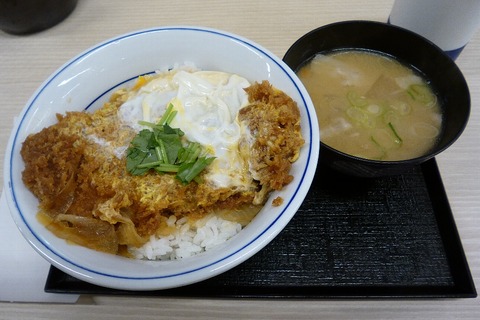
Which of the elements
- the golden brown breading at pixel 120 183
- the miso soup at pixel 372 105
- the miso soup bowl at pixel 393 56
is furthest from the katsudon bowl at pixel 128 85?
the miso soup at pixel 372 105

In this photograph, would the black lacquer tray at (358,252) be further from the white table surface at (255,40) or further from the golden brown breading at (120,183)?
the golden brown breading at (120,183)

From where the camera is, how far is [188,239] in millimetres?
1611

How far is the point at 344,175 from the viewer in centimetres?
174

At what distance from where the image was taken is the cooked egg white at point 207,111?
153cm

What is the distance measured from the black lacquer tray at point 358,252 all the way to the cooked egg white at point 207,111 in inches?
15.2

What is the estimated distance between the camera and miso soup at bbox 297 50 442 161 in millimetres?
1699

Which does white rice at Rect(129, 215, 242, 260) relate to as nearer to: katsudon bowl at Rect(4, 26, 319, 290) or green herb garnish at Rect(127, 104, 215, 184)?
katsudon bowl at Rect(4, 26, 319, 290)

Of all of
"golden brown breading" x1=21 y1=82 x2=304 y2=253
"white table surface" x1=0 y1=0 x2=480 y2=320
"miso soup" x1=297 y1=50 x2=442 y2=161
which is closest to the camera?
"golden brown breading" x1=21 y1=82 x2=304 y2=253

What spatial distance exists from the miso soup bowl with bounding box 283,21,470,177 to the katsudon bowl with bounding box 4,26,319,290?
166 mm

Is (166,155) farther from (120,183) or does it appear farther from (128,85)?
(128,85)

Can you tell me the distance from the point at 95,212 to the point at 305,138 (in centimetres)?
87

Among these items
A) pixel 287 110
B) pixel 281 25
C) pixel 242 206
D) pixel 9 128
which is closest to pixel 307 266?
pixel 242 206

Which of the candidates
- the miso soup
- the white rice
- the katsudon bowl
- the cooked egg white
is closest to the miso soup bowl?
the miso soup

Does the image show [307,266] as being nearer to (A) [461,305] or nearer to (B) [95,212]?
(A) [461,305]
